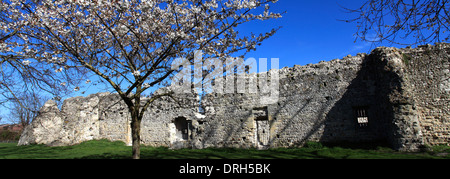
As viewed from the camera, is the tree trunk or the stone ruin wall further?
the stone ruin wall

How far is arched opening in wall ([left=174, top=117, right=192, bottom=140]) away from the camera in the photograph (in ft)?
49.5

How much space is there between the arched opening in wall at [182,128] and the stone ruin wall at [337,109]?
6 cm

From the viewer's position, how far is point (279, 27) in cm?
713

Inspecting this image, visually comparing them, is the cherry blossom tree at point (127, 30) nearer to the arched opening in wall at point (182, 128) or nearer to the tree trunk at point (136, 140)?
the tree trunk at point (136, 140)

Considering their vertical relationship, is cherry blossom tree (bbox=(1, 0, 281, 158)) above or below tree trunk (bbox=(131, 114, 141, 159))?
above

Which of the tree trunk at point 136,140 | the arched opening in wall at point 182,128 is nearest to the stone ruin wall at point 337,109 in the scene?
the arched opening in wall at point 182,128

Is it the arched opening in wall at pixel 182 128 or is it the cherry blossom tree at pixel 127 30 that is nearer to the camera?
the cherry blossom tree at pixel 127 30

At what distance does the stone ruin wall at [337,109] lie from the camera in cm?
921

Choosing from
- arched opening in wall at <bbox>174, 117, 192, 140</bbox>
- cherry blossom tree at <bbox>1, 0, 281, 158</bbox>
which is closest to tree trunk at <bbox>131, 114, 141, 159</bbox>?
cherry blossom tree at <bbox>1, 0, 281, 158</bbox>

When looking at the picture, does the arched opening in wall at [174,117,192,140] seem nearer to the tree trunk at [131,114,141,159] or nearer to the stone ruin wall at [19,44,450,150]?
the stone ruin wall at [19,44,450,150]

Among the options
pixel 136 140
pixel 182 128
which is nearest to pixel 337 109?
pixel 136 140

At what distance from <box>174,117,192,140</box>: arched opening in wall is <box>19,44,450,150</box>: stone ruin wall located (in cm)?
6

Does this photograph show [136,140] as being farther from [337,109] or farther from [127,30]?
[337,109]

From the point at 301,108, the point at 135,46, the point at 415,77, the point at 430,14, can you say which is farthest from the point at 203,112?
the point at 430,14
